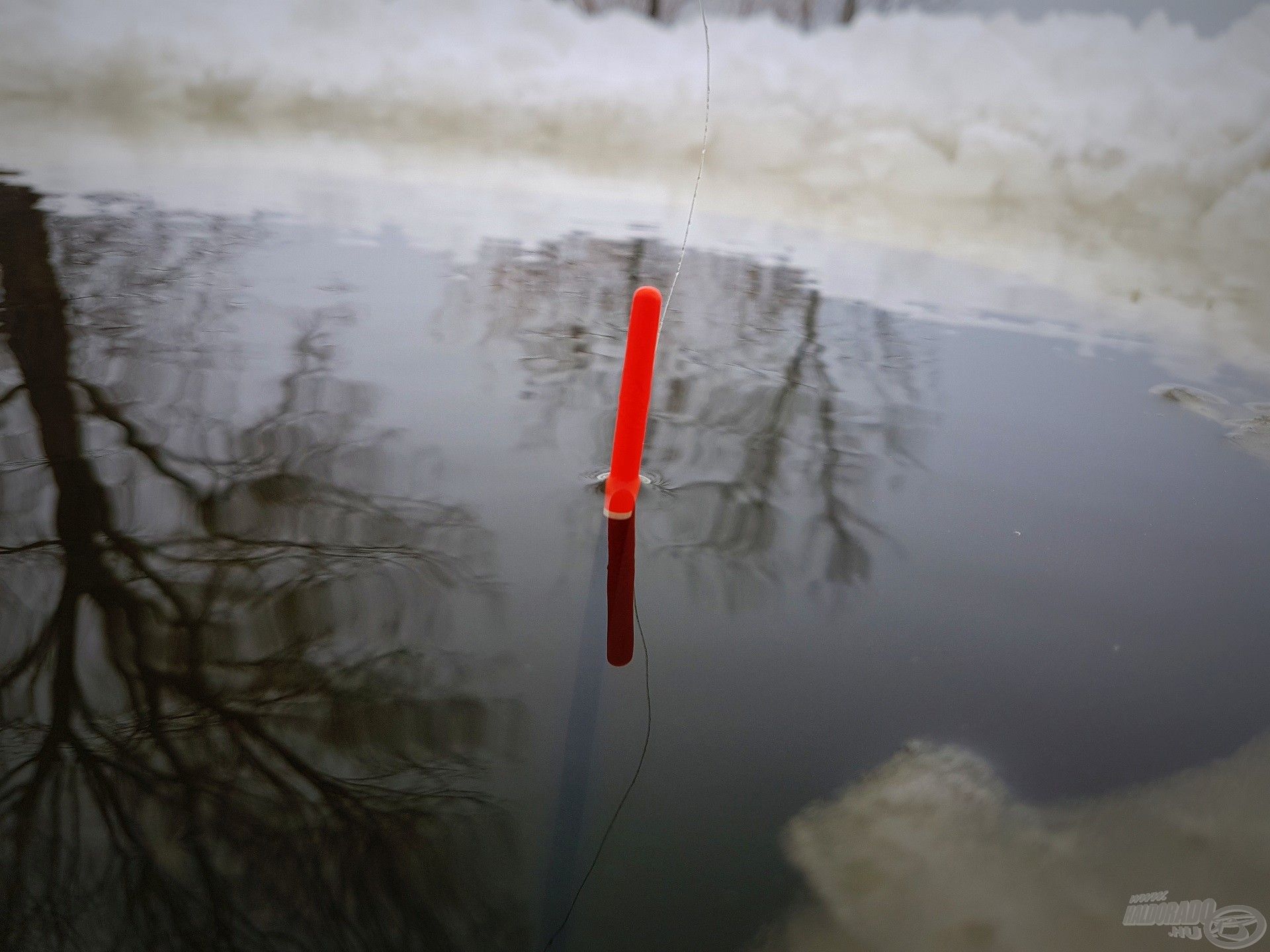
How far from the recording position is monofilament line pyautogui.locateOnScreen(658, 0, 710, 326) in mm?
1883

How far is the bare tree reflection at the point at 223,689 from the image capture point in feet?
2.19

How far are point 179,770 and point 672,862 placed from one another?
40cm

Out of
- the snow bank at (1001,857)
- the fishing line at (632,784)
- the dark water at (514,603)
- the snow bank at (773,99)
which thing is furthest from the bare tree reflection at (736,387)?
the snow bank at (773,99)

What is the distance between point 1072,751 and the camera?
90cm

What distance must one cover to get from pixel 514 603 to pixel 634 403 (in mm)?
277

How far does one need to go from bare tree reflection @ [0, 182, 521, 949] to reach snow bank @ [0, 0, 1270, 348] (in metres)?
1.95

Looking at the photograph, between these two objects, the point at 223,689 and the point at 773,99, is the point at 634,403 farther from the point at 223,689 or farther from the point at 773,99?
the point at 773,99

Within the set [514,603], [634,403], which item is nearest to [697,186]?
[634,403]

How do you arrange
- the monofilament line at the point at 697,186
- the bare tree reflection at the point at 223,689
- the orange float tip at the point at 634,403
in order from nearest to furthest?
the bare tree reflection at the point at 223,689 < the orange float tip at the point at 634,403 < the monofilament line at the point at 697,186

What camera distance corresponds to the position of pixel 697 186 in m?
2.16

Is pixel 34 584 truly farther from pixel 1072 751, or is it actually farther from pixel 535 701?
pixel 1072 751

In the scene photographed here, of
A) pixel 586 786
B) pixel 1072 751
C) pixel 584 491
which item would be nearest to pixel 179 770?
pixel 586 786

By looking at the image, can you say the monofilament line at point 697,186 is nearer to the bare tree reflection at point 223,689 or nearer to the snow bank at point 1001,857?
the bare tree reflection at point 223,689

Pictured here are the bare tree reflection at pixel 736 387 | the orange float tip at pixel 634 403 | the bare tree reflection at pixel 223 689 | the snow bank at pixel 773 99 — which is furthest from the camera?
the snow bank at pixel 773 99
